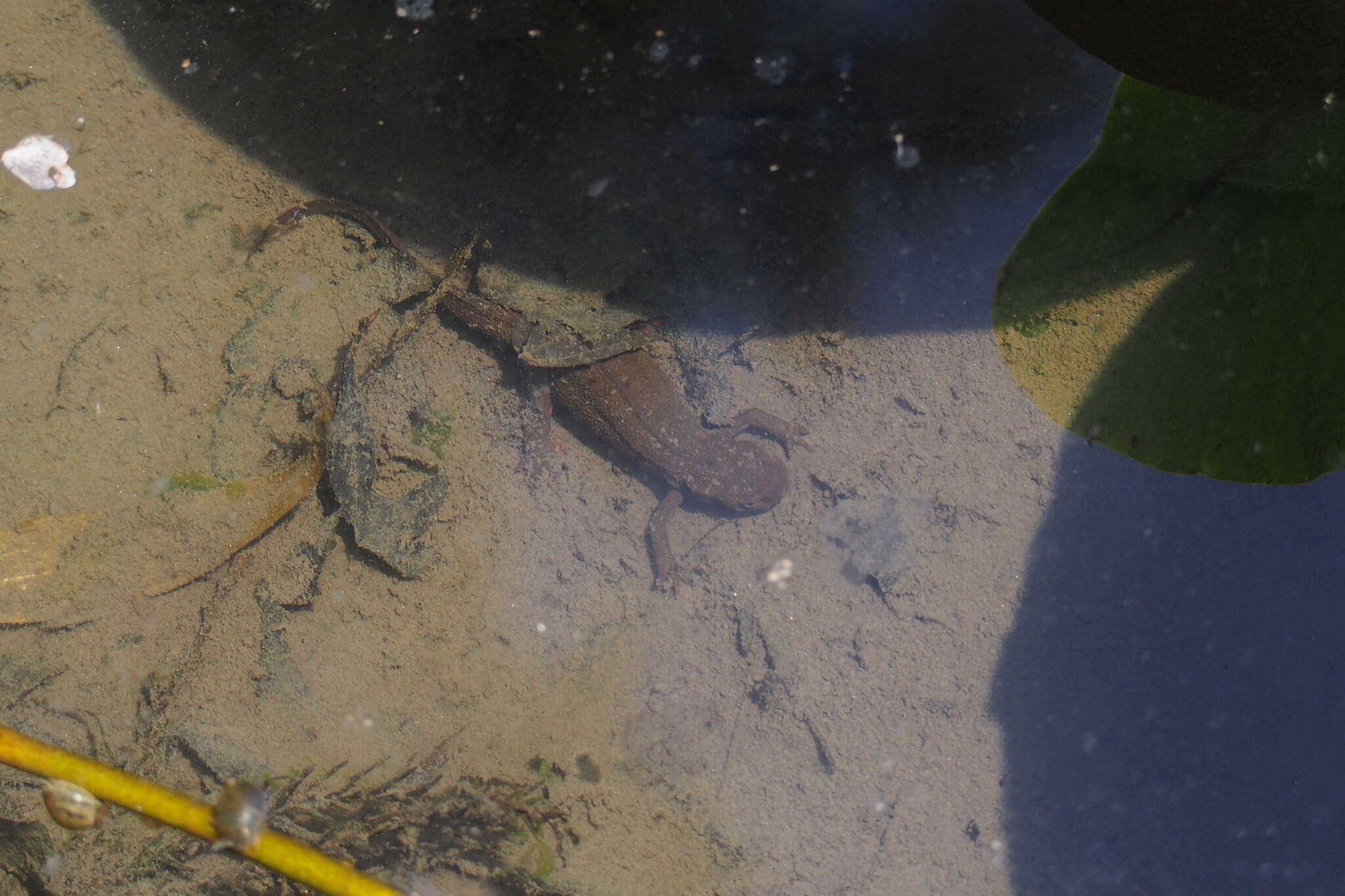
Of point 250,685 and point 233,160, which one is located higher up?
point 233,160

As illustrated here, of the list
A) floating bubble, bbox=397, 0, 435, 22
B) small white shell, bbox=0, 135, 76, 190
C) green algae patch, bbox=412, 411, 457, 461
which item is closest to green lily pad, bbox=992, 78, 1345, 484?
green algae patch, bbox=412, 411, 457, 461

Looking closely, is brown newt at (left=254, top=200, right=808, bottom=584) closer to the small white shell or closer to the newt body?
the newt body

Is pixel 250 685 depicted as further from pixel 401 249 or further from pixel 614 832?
pixel 401 249

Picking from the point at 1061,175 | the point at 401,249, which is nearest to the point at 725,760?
the point at 401,249

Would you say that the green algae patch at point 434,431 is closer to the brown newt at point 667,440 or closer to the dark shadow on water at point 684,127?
the brown newt at point 667,440

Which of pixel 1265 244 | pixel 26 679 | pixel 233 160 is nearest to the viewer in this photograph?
pixel 1265 244

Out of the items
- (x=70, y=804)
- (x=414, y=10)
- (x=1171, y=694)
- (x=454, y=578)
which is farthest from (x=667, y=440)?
(x=70, y=804)

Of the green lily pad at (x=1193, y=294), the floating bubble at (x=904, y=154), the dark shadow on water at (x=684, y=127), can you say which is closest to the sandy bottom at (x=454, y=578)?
the dark shadow on water at (x=684, y=127)

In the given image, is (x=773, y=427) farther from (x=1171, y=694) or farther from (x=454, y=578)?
(x=1171, y=694)
